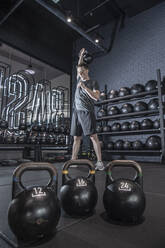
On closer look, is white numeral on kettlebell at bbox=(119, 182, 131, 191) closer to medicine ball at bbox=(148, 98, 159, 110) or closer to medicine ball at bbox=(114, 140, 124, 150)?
medicine ball at bbox=(148, 98, 159, 110)

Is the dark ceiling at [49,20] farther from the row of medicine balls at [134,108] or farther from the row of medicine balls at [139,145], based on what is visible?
the row of medicine balls at [139,145]

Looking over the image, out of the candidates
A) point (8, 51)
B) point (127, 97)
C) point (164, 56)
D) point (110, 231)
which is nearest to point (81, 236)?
point (110, 231)

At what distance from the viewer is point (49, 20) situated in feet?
17.4

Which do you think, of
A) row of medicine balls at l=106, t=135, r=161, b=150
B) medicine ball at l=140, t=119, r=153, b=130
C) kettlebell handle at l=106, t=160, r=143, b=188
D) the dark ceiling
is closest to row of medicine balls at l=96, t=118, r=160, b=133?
medicine ball at l=140, t=119, r=153, b=130

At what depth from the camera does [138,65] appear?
4770 mm

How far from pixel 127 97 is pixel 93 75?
1975mm

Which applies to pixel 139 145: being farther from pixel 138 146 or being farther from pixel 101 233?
pixel 101 233

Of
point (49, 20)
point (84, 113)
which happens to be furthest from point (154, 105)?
point (49, 20)

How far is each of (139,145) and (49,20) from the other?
4543mm

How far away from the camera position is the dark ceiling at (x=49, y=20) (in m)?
4.48

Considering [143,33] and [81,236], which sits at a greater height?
[143,33]

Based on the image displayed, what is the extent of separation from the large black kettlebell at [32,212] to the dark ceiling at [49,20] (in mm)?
4314

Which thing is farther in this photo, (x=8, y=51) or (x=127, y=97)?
(x=8, y=51)

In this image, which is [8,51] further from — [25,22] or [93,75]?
[93,75]
